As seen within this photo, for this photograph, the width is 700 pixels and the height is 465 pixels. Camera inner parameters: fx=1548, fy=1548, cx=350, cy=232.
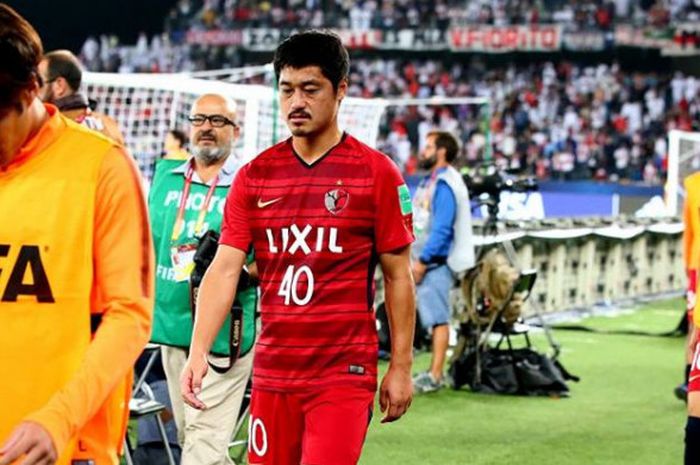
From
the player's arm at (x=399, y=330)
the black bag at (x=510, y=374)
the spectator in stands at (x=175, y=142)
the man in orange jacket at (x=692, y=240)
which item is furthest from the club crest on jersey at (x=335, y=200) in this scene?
the spectator in stands at (x=175, y=142)

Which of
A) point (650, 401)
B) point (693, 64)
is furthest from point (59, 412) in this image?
point (693, 64)

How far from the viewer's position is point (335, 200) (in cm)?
494

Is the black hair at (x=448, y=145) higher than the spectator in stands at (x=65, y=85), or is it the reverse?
the spectator in stands at (x=65, y=85)

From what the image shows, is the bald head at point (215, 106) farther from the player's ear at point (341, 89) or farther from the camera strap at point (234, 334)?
the player's ear at point (341, 89)

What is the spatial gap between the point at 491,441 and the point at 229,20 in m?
40.6

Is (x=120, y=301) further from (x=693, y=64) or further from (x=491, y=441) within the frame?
(x=693, y=64)

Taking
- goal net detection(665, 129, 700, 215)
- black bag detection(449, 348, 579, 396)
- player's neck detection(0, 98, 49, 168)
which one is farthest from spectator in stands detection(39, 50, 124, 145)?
goal net detection(665, 129, 700, 215)

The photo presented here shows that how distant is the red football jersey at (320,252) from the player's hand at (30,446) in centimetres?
203

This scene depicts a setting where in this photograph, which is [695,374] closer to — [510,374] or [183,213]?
[183,213]

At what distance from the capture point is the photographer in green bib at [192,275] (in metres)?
6.60

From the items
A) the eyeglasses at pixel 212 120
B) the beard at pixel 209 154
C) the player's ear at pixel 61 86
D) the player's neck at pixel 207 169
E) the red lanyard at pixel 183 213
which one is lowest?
the red lanyard at pixel 183 213

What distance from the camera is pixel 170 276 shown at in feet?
22.5

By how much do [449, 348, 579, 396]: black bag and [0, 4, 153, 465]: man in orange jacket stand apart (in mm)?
8924

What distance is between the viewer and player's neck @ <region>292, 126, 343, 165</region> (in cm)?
498
